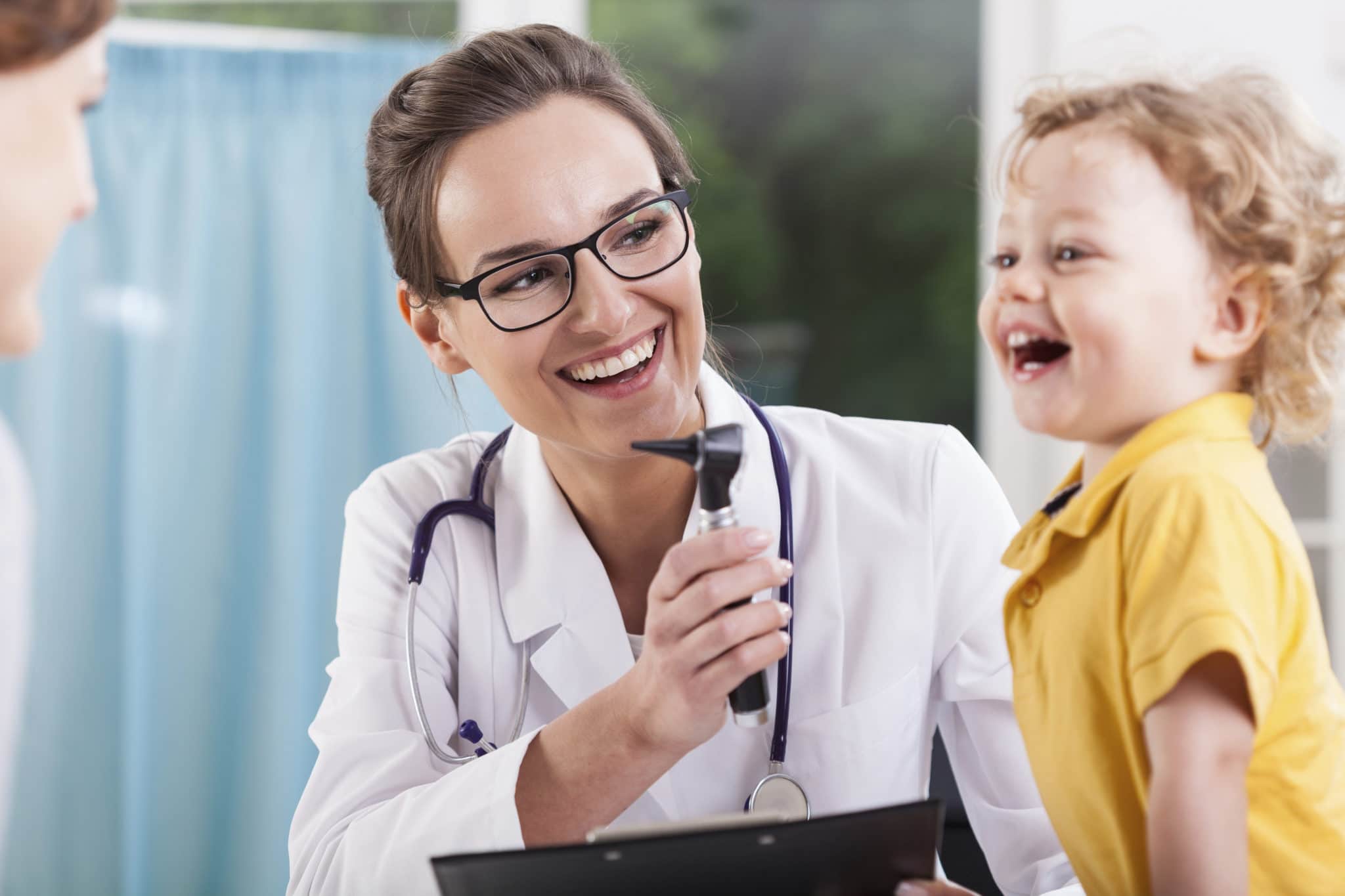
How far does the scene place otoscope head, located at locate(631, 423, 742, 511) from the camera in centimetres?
80

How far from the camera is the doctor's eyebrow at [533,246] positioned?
3.75 ft

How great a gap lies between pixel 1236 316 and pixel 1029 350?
0.13m

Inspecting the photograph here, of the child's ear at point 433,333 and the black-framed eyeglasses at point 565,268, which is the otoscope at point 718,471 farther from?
the child's ear at point 433,333

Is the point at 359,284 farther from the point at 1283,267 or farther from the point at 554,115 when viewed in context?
the point at 1283,267

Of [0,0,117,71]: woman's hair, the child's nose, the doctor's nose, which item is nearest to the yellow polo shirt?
the child's nose

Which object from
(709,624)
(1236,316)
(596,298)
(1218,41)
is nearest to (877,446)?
(596,298)

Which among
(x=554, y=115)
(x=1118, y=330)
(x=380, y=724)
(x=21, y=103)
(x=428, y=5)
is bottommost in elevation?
(x=380, y=724)

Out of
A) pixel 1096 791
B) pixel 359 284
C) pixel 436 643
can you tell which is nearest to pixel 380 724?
pixel 436 643

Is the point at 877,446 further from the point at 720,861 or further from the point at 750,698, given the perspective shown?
the point at 720,861

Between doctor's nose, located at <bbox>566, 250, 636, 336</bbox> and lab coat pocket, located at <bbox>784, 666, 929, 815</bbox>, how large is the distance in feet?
1.45

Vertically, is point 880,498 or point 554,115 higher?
point 554,115

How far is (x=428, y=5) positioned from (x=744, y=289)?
10.1 feet

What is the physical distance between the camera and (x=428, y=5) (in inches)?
124

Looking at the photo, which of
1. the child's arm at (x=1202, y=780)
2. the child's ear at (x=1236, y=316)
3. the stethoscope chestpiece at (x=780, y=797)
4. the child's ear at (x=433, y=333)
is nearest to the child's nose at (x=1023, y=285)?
the child's ear at (x=1236, y=316)
